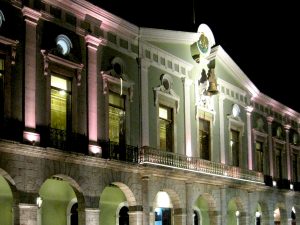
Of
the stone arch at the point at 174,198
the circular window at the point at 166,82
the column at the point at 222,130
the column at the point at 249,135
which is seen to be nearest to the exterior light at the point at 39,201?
the stone arch at the point at 174,198

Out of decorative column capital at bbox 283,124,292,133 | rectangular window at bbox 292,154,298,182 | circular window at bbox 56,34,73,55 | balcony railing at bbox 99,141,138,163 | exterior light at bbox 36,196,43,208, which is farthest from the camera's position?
rectangular window at bbox 292,154,298,182

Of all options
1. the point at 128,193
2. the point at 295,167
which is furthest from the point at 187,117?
the point at 295,167

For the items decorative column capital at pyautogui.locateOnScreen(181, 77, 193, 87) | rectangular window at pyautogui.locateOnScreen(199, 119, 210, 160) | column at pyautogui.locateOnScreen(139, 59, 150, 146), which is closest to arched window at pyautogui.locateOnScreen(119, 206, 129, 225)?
column at pyautogui.locateOnScreen(139, 59, 150, 146)

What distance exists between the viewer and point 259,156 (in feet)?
115

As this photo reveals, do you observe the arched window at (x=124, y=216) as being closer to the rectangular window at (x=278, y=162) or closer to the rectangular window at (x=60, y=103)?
the rectangular window at (x=60, y=103)

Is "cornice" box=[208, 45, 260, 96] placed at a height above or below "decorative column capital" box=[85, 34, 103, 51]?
above

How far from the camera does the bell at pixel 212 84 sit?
28.9m

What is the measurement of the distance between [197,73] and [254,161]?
7.63 m

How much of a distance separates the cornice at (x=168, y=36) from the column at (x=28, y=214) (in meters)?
9.63

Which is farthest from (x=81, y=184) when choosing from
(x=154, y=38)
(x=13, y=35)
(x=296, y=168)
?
(x=296, y=168)

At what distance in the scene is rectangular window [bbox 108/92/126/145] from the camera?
23.9 metres

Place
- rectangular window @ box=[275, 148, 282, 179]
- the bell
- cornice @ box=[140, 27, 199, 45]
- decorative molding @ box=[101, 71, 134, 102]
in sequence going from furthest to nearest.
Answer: rectangular window @ box=[275, 148, 282, 179] < the bell < cornice @ box=[140, 27, 199, 45] < decorative molding @ box=[101, 71, 134, 102]

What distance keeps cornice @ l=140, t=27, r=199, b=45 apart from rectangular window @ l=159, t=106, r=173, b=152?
3135mm

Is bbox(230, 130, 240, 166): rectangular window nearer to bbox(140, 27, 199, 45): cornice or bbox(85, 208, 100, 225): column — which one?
bbox(140, 27, 199, 45): cornice
